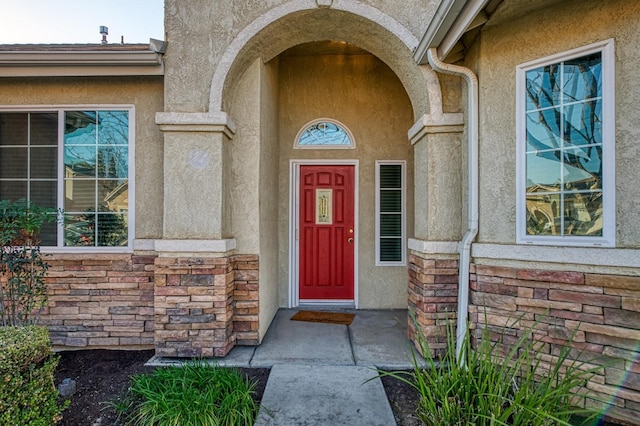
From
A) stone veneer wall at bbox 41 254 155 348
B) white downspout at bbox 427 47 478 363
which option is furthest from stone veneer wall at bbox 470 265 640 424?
stone veneer wall at bbox 41 254 155 348

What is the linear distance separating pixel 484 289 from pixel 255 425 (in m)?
2.33

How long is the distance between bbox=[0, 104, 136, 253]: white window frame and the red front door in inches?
94.7

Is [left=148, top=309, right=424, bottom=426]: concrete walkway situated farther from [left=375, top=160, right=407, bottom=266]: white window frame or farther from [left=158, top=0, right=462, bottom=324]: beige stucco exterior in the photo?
[left=375, top=160, right=407, bottom=266]: white window frame

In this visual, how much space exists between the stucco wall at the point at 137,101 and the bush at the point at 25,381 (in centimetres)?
172

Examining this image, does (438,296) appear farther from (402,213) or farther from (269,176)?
(269,176)

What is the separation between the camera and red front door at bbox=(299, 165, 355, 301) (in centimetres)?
550

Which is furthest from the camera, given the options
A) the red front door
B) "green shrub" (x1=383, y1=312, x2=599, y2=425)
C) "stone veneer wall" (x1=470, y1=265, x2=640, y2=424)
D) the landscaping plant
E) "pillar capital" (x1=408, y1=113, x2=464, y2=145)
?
the red front door

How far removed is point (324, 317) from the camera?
4969 mm

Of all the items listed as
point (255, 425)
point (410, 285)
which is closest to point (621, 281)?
point (410, 285)

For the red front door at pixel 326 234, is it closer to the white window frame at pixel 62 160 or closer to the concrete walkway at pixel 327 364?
the concrete walkway at pixel 327 364

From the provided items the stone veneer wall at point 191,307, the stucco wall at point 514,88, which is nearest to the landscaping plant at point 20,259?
the stone veneer wall at point 191,307

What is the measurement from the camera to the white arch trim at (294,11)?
3.62 metres

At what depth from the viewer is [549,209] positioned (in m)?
3.03

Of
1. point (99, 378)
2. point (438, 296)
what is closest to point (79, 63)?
point (99, 378)
